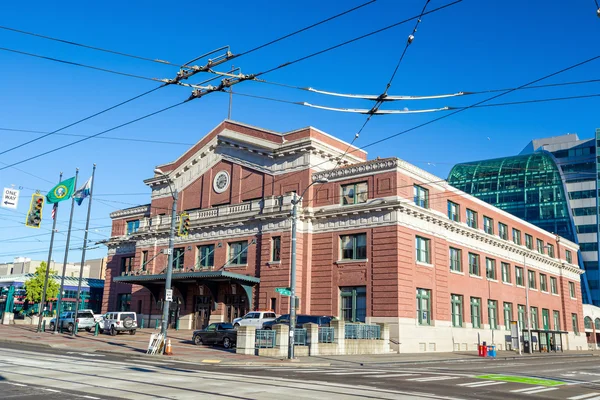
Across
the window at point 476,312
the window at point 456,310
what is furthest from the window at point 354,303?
the window at point 476,312

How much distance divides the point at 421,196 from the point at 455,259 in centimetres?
736

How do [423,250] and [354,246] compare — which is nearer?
[354,246]

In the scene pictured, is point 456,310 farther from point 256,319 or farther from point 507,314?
point 256,319

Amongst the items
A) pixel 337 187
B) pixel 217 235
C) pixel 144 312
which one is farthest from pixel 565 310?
pixel 144 312

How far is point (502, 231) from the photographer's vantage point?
55.6 metres

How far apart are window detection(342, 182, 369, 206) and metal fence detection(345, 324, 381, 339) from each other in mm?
9805

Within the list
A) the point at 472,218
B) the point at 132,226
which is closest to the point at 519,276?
the point at 472,218

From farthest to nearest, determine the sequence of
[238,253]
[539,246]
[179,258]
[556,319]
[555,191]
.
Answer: [555,191]
[556,319]
[539,246]
[179,258]
[238,253]

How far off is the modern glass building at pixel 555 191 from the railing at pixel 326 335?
8863 centimetres

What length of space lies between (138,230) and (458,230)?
101 ft

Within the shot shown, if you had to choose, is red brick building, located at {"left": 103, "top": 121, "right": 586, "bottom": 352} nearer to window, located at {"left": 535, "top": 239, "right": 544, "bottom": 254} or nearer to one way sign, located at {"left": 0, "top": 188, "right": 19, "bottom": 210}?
window, located at {"left": 535, "top": 239, "right": 544, "bottom": 254}

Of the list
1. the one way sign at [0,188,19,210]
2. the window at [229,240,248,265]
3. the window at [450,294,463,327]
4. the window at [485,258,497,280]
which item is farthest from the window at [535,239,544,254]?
the one way sign at [0,188,19,210]

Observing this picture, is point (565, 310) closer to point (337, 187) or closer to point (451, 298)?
point (451, 298)

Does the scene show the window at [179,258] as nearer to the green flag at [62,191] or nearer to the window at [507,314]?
the green flag at [62,191]
